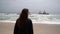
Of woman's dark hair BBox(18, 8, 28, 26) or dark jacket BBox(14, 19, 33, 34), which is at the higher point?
woman's dark hair BBox(18, 8, 28, 26)

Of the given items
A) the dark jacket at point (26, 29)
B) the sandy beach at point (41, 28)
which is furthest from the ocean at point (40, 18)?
the dark jacket at point (26, 29)

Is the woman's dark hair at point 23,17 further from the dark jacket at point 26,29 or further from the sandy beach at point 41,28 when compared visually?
the sandy beach at point 41,28

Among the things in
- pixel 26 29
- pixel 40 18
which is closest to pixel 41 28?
pixel 40 18

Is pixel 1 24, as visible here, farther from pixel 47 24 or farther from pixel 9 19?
pixel 47 24

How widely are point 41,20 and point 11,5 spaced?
4.17ft

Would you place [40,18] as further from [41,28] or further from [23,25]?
[23,25]

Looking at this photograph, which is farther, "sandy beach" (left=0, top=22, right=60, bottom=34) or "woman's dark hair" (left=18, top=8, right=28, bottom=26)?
"sandy beach" (left=0, top=22, right=60, bottom=34)

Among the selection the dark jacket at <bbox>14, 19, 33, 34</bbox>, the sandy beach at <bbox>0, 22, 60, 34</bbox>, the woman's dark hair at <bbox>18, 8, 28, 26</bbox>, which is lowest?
the sandy beach at <bbox>0, 22, 60, 34</bbox>

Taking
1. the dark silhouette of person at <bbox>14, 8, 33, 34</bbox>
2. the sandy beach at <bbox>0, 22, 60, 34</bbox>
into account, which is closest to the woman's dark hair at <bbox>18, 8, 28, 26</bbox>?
the dark silhouette of person at <bbox>14, 8, 33, 34</bbox>

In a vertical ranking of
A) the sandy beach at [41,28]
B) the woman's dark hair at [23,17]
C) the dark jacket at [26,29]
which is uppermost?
the woman's dark hair at [23,17]

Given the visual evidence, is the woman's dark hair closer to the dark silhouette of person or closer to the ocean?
the dark silhouette of person

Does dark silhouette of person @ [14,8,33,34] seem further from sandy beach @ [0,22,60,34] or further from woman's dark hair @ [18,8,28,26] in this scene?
sandy beach @ [0,22,60,34]

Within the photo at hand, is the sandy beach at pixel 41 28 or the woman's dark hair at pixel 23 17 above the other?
the woman's dark hair at pixel 23 17

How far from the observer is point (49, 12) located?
443 centimetres
